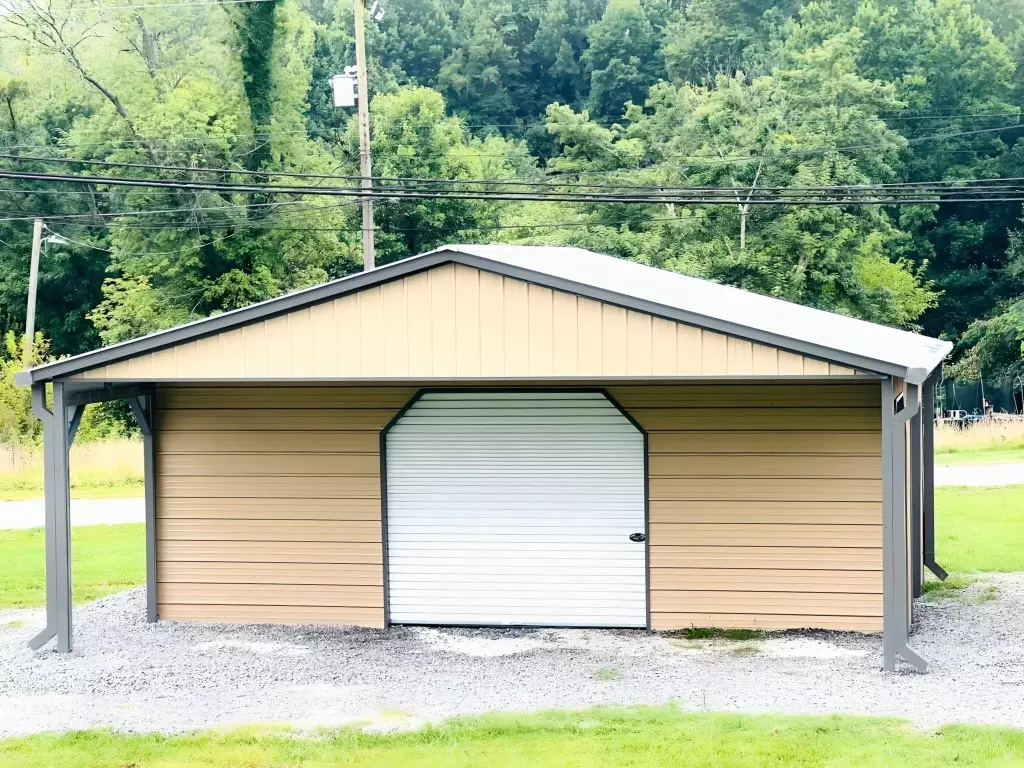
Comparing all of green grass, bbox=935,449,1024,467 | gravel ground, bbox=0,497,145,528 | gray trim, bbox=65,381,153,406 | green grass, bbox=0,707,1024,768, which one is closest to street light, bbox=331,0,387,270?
gravel ground, bbox=0,497,145,528

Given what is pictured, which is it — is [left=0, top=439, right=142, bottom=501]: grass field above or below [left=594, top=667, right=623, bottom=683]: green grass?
above

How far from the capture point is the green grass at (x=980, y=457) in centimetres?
2370

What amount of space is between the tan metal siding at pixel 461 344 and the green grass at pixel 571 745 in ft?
8.40

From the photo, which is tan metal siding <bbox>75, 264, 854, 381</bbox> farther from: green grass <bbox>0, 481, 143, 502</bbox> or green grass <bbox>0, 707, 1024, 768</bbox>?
Result: green grass <bbox>0, 481, 143, 502</bbox>

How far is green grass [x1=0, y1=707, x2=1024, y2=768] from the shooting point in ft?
22.6

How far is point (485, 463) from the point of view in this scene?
1095 centimetres

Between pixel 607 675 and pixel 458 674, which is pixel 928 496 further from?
pixel 458 674

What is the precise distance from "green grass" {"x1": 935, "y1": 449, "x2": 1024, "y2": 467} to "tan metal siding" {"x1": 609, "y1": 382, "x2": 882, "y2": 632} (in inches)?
558

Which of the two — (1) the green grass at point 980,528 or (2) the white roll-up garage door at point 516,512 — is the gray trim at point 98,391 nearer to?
(2) the white roll-up garage door at point 516,512

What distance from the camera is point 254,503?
439 inches

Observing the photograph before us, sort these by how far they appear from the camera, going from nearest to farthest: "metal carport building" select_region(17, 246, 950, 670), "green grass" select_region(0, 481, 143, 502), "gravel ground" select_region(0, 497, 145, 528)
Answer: "metal carport building" select_region(17, 246, 950, 670) → "gravel ground" select_region(0, 497, 145, 528) → "green grass" select_region(0, 481, 143, 502)

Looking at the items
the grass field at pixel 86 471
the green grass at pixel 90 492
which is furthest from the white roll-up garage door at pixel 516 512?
the grass field at pixel 86 471

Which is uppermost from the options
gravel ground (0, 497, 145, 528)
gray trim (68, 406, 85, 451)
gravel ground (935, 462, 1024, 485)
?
gray trim (68, 406, 85, 451)

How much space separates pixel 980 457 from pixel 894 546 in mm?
17152
